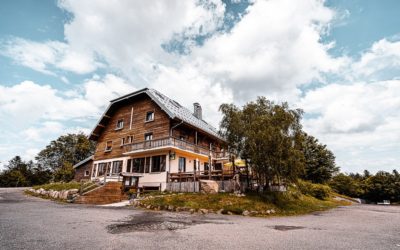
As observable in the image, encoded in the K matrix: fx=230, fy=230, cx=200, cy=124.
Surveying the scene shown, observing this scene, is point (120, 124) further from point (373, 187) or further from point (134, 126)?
point (373, 187)

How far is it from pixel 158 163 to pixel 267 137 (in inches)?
500

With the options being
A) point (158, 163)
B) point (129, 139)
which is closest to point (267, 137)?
point (158, 163)

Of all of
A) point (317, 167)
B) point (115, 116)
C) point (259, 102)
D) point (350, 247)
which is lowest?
point (350, 247)

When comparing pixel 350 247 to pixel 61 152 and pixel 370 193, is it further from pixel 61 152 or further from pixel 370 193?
pixel 61 152

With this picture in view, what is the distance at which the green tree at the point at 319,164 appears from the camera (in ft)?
120

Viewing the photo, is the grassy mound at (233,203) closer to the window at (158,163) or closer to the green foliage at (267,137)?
the green foliage at (267,137)

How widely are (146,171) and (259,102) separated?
1380 centimetres

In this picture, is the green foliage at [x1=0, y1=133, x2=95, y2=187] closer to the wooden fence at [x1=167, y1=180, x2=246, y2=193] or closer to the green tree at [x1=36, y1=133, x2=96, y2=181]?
the green tree at [x1=36, y1=133, x2=96, y2=181]

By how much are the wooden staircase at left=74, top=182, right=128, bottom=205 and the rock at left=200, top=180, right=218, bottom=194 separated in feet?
23.4

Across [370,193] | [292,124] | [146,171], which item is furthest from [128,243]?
[370,193]

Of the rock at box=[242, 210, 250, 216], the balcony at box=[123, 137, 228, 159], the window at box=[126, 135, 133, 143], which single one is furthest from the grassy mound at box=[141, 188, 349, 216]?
the window at box=[126, 135, 133, 143]

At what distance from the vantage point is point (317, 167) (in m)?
36.9

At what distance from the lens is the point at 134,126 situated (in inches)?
1073

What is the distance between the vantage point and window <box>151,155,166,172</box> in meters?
23.0
